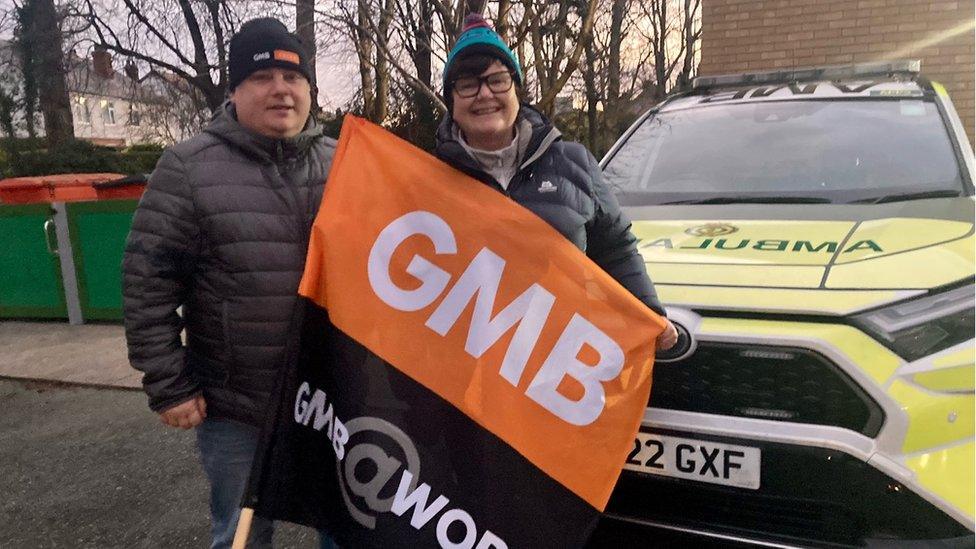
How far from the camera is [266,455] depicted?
1.99m

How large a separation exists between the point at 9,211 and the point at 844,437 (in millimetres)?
8583

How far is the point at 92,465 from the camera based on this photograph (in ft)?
13.6

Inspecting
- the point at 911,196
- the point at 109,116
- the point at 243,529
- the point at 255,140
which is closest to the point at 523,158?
the point at 255,140

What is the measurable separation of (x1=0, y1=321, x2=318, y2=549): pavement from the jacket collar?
1920 mm

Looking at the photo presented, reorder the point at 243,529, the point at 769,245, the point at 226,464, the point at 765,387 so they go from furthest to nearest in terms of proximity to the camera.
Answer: the point at 769,245
the point at 226,464
the point at 765,387
the point at 243,529

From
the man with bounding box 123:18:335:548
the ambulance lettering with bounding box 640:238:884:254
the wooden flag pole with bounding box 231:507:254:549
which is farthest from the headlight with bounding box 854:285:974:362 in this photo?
the wooden flag pole with bounding box 231:507:254:549

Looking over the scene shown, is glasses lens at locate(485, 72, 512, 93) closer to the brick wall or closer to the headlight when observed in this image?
the headlight

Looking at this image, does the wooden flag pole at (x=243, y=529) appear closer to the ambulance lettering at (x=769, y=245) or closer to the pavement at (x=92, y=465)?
the pavement at (x=92, y=465)

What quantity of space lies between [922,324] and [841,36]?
676 cm

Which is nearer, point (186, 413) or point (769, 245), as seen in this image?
point (186, 413)

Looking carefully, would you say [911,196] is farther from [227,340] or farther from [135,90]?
[135,90]

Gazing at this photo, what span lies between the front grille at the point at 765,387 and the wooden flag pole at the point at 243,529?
1.21 meters

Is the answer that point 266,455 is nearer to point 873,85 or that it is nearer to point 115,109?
point 873,85

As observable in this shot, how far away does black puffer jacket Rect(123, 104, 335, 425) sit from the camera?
76.6 inches
